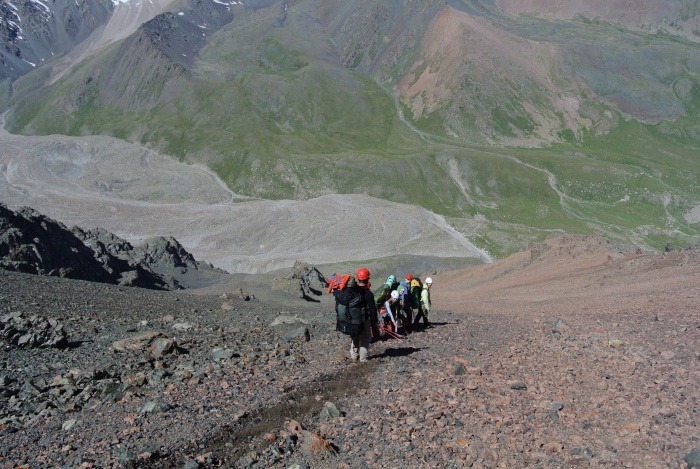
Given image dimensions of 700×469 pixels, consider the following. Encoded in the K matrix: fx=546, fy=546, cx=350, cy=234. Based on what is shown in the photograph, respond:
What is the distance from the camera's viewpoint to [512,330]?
695 inches

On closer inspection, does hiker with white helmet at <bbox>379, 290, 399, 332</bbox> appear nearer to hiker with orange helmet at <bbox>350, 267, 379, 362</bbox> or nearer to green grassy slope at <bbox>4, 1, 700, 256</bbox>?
hiker with orange helmet at <bbox>350, 267, 379, 362</bbox>

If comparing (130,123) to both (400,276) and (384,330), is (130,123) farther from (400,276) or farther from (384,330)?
(384,330)

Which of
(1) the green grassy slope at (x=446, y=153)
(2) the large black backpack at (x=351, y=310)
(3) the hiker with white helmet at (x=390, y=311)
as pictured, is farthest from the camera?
(1) the green grassy slope at (x=446, y=153)

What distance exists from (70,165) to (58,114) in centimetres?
6894

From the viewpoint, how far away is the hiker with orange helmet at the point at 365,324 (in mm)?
14594

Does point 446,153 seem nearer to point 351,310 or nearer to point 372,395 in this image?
point 351,310

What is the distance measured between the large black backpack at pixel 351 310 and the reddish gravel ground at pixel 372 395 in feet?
3.04

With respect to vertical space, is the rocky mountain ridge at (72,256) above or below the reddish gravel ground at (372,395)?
above

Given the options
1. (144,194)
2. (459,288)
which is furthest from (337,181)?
(459,288)

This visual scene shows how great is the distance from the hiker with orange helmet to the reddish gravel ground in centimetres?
40

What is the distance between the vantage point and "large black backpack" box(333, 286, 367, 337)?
14.6 metres

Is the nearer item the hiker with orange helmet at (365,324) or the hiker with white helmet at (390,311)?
the hiker with orange helmet at (365,324)

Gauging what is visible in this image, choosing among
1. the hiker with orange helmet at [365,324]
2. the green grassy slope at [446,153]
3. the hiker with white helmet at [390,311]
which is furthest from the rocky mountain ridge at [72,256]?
→ the green grassy slope at [446,153]

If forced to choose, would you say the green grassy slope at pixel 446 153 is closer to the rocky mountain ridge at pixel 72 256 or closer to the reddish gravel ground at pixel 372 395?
the rocky mountain ridge at pixel 72 256
